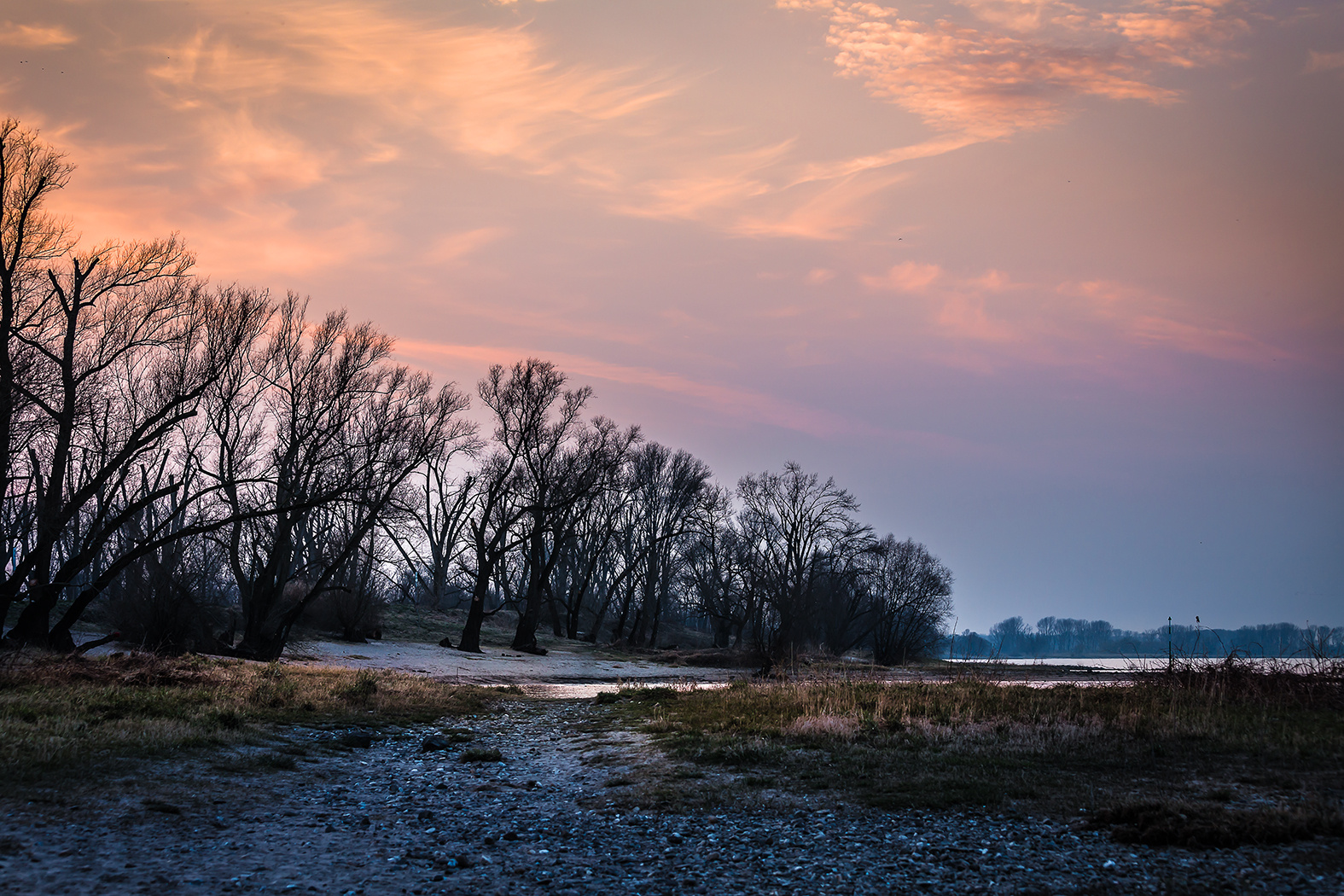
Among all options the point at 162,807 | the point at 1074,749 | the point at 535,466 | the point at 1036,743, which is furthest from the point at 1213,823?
the point at 535,466

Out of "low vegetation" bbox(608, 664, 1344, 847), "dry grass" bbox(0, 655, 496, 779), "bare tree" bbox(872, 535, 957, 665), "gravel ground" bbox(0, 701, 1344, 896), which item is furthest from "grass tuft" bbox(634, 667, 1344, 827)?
"bare tree" bbox(872, 535, 957, 665)

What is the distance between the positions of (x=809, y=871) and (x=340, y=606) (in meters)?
34.5

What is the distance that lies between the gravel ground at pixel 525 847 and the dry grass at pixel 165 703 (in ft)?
2.68

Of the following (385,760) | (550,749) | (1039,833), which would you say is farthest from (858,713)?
(385,760)

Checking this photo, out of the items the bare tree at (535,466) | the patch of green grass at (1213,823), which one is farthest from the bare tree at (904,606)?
the patch of green grass at (1213,823)

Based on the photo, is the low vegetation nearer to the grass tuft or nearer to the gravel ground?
the grass tuft

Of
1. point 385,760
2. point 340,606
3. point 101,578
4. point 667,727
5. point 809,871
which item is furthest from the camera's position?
point 340,606

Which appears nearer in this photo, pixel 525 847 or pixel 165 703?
pixel 525 847

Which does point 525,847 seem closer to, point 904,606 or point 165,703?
point 165,703

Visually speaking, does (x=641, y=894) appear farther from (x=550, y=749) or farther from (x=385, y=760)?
(x=550, y=749)

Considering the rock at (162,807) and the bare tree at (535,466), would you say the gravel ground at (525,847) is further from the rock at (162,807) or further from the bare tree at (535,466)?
the bare tree at (535,466)

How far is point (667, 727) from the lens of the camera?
14.0 m

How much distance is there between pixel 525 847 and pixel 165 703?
800 cm

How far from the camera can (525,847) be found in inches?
287
